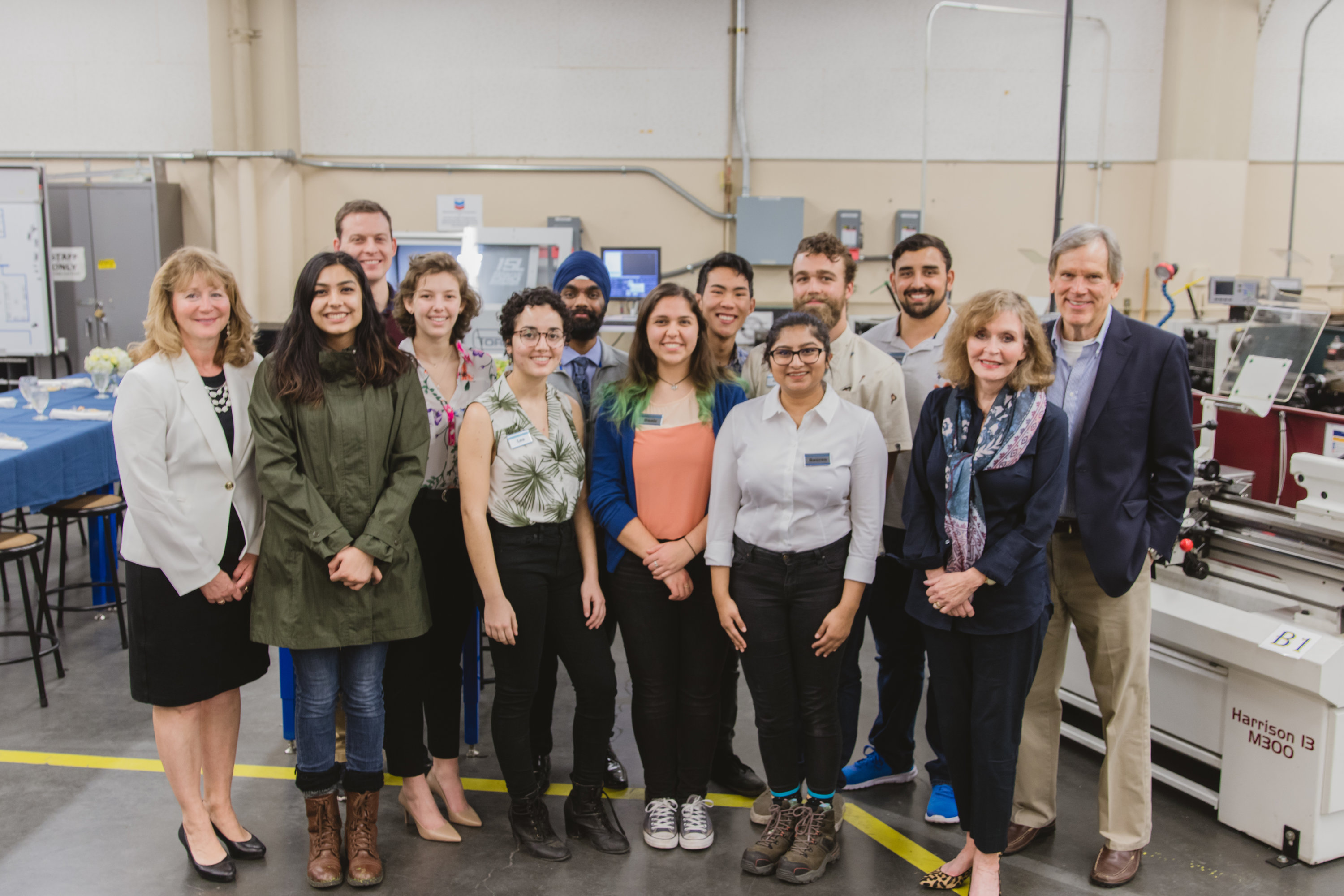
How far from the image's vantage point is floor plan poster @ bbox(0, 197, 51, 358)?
258 inches

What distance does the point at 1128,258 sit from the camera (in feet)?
23.4

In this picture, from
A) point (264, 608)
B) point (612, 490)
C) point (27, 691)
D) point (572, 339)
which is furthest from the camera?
point (27, 691)

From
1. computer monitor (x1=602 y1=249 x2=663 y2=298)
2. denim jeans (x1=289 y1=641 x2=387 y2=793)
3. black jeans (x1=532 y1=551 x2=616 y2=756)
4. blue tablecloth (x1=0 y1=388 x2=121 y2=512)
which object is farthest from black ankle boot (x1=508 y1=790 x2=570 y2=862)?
computer monitor (x1=602 y1=249 x2=663 y2=298)

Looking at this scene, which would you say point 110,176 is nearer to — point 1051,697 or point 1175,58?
point 1051,697

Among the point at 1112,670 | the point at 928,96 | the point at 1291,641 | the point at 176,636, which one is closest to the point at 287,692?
the point at 176,636

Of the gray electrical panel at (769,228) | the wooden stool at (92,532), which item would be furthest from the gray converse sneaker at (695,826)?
the gray electrical panel at (769,228)

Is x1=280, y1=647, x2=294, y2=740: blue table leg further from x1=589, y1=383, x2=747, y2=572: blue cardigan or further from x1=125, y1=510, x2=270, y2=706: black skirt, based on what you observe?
x1=589, y1=383, x2=747, y2=572: blue cardigan

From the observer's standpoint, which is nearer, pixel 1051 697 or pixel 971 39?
pixel 1051 697

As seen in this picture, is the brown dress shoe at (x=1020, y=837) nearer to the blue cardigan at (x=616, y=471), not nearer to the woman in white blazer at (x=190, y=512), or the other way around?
the blue cardigan at (x=616, y=471)

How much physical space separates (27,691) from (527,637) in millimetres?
2370

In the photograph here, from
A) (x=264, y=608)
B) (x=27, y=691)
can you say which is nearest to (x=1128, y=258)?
(x=264, y=608)

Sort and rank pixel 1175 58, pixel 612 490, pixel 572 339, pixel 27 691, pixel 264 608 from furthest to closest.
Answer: pixel 1175 58, pixel 27 691, pixel 572 339, pixel 612 490, pixel 264 608

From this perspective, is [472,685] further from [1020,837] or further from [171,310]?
[1020,837]

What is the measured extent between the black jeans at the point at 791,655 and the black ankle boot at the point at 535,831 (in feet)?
1.91
